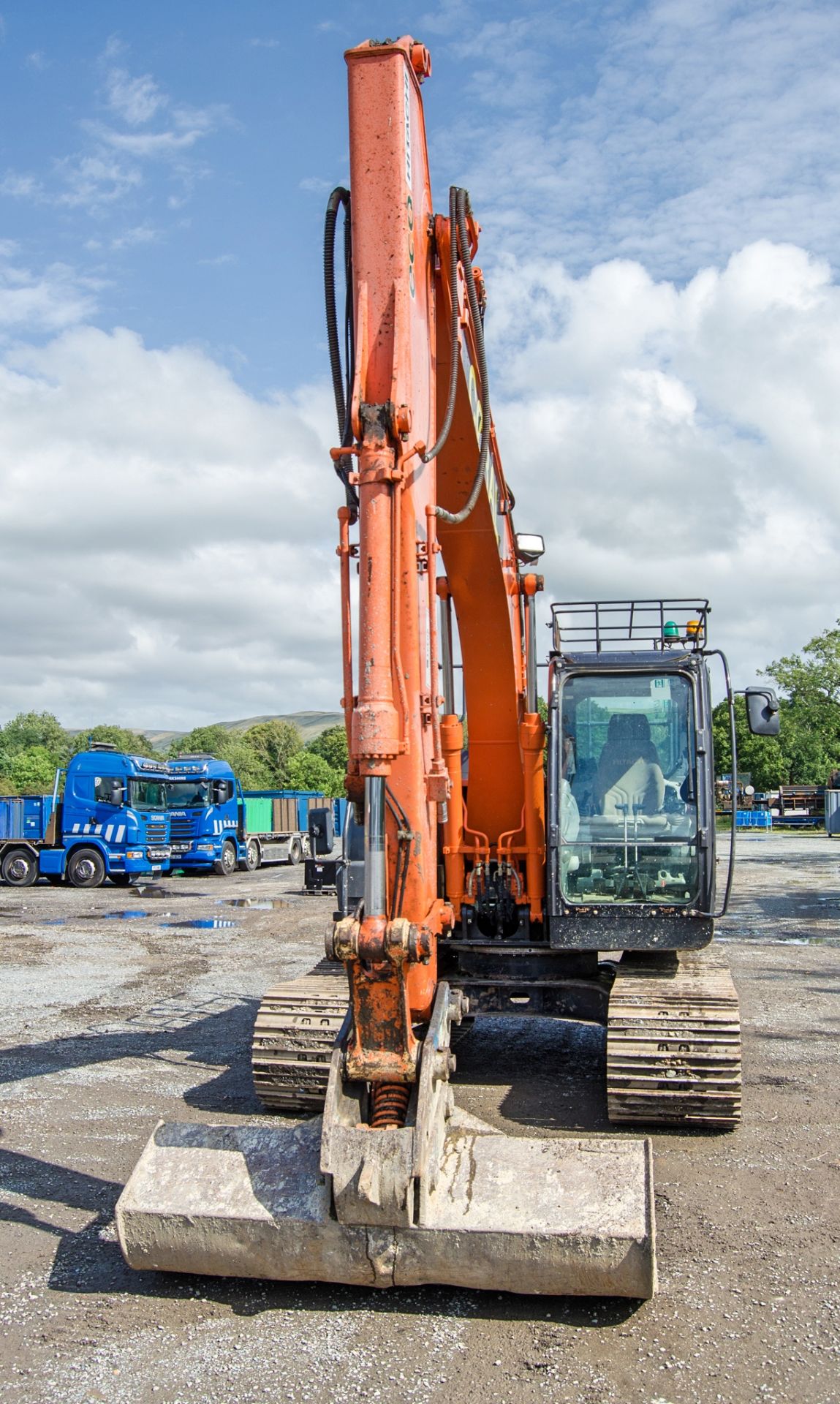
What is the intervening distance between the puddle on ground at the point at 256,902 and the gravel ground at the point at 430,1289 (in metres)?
9.68

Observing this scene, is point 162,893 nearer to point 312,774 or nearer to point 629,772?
point 629,772

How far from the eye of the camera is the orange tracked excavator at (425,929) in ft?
13.4

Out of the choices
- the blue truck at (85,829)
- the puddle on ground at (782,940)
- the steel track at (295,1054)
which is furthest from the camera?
the blue truck at (85,829)

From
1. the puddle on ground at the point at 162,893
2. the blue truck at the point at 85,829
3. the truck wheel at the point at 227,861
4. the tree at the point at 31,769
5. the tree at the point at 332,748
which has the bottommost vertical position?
the puddle on ground at the point at 162,893

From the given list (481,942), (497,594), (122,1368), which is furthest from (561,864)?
(122,1368)

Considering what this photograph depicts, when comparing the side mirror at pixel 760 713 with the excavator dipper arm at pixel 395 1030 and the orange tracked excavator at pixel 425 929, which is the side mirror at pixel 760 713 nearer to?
the orange tracked excavator at pixel 425 929

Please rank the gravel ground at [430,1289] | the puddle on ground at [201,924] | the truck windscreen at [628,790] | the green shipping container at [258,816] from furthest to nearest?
1. the green shipping container at [258,816]
2. the puddle on ground at [201,924]
3. the truck windscreen at [628,790]
4. the gravel ground at [430,1289]

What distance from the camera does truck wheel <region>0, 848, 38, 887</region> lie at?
2598 centimetres

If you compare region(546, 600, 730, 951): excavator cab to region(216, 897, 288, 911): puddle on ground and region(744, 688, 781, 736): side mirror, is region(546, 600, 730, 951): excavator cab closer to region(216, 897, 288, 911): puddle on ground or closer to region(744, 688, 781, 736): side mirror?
region(744, 688, 781, 736): side mirror

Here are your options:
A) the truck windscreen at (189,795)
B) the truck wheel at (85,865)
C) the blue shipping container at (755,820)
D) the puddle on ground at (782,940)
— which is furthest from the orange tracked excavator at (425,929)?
the blue shipping container at (755,820)

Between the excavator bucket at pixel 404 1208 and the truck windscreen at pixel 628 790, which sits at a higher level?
the truck windscreen at pixel 628 790

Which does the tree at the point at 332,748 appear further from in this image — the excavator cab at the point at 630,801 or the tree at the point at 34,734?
the excavator cab at the point at 630,801

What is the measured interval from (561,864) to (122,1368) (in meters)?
3.91

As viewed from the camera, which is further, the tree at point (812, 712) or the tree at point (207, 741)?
the tree at point (207, 741)
